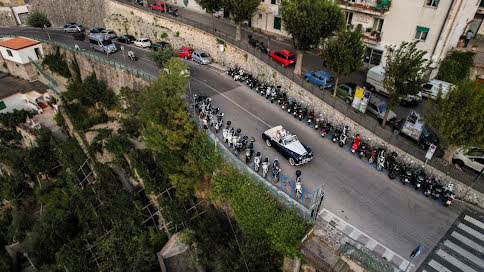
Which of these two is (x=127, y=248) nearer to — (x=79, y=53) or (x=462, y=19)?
(x=79, y=53)

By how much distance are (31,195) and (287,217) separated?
29733mm

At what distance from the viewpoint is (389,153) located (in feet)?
76.1

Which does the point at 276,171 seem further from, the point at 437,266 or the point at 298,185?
the point at 437,266

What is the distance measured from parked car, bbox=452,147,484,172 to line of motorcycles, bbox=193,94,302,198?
11.3 m

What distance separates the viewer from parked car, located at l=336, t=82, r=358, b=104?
90.2 ft

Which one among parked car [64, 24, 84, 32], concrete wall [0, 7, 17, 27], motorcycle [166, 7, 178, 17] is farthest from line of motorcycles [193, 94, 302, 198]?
concrete wall [0, 7, 17, 27]

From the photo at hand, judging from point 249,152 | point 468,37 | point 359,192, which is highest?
point 468,37

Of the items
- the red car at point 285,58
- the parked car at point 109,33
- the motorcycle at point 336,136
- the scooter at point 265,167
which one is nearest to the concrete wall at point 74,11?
the parked car at point 109,33

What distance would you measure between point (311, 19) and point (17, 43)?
41004mm

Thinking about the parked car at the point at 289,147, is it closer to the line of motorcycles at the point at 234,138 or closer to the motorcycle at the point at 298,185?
the line of motorcycles at the point at 234,138

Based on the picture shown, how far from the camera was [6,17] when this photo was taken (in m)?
55.2

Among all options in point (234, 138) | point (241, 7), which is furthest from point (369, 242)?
point (241, 7)

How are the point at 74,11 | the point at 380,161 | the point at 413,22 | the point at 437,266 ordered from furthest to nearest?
the point at 74,11, the point at 413,22, the point at 380,161, the point at 437,266

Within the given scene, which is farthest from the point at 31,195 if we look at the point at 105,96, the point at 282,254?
the point at 282,254
